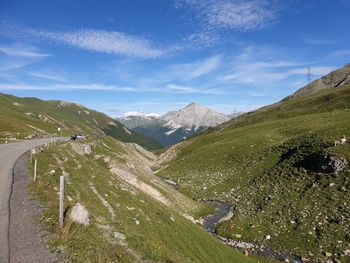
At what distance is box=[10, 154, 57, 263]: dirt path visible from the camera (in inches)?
730

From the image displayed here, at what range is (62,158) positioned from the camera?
2089 inches

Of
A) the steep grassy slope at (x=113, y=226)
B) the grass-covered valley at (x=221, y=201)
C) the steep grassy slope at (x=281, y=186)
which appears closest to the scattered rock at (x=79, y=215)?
the grass-covered valley at (x=221, y=201)

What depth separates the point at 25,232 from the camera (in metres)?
21.6

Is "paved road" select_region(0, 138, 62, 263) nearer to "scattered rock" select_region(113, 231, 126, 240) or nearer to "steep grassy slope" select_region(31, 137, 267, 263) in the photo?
"steep grassy slope" select_region(31, 137, 267, 263)

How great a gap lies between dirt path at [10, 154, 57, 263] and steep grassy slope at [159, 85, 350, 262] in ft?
96.9

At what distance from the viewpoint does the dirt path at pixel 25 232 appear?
60.8 feet

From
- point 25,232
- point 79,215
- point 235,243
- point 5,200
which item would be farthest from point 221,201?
point 25,232

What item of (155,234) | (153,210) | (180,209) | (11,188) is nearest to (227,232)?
(180,209)

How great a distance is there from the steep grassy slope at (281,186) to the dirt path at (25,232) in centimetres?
2954

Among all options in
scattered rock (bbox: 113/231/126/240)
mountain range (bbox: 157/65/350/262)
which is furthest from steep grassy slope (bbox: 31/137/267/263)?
mountain range (bbox: 157/65/350/262)

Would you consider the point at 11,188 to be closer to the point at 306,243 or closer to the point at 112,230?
Answer: the point at 112,230

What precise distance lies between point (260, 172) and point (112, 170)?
3087 centimetres

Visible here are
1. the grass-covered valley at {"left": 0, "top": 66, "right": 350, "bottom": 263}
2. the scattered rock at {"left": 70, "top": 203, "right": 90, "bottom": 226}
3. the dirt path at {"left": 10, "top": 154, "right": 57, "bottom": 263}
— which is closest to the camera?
the dirt path at {"left": 10, "top": 154, "right": 57, "bottom": 263}

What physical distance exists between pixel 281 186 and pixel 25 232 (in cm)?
4833
